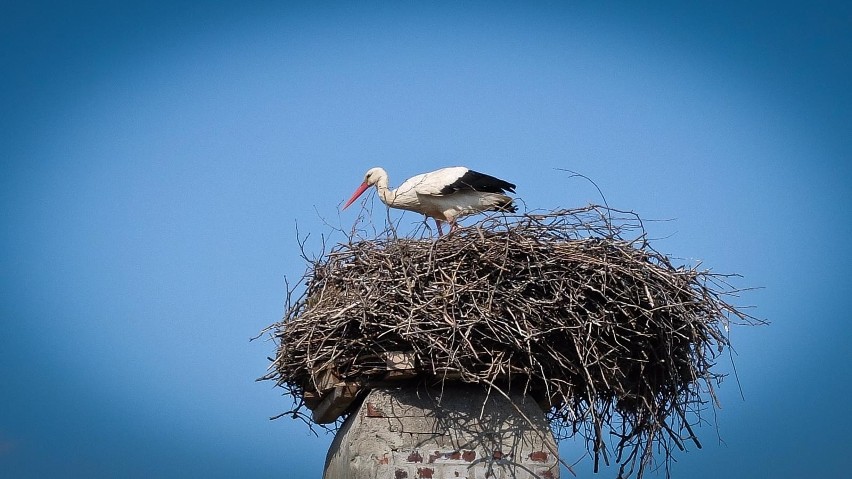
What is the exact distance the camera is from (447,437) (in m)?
5.18

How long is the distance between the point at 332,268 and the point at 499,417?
1.32 meters

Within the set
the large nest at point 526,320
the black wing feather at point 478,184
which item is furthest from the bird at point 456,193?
the large nest at point 526,320

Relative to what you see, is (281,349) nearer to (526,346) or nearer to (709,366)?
(526,346)

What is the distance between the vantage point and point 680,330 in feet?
17.8

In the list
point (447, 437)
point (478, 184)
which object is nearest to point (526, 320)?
point (447, 437)

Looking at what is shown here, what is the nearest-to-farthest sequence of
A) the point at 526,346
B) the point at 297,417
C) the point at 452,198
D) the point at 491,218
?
the point at 526,346 → the point at 491,218 → the point at 297,417 → the point at 452,198

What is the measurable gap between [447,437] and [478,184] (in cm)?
284

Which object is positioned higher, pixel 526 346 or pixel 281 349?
pixel 281 349

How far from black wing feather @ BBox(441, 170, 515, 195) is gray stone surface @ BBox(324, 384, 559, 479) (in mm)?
2512

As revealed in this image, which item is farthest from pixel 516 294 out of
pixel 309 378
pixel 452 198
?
pixel 452 198

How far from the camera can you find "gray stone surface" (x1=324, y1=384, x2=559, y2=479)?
512cm

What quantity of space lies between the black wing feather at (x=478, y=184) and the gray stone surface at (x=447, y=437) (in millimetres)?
2512

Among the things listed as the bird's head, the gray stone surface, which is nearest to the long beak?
the bird's head

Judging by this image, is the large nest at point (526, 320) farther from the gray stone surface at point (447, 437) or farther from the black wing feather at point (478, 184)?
the black wing feather at point (478, 184)
